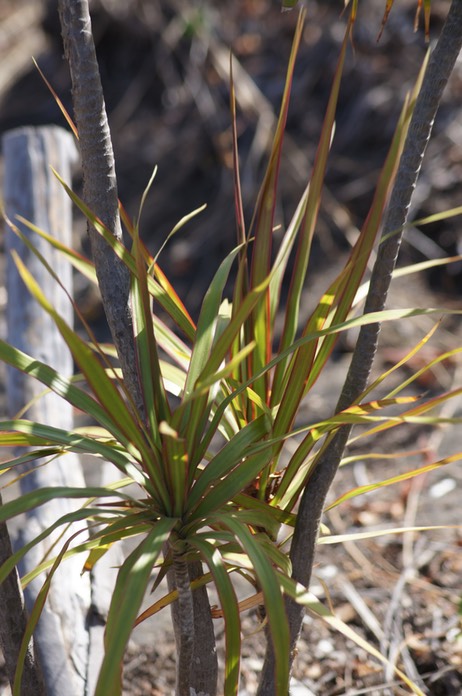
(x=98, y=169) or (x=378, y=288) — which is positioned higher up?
(x=98, y=169)

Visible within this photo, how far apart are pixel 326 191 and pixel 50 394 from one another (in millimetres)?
2208

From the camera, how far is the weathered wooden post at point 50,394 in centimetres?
130

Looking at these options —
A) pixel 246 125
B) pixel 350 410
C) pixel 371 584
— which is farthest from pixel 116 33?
pixel 350 410

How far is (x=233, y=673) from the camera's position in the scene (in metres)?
0.83

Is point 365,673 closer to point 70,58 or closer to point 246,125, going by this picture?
point 70,58

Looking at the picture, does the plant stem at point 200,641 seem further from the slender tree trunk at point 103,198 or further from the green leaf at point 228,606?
the green leaf at point 228,606

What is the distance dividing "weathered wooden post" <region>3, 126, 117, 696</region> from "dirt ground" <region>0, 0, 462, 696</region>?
0.21m

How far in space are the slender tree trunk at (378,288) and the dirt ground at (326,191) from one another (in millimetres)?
476

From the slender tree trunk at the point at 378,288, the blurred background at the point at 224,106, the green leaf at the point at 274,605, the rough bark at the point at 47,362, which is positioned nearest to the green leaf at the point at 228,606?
the green leaf at the point at 274,605

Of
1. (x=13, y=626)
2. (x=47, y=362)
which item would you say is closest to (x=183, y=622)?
(x=13, y=626)

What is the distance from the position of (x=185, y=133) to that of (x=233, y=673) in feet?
12.0

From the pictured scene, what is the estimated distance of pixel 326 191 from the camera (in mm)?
3547

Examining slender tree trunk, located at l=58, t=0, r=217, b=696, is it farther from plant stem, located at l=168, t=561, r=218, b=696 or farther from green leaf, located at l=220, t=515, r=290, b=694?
green leaf, located at l=220, t=515, r=290, b=694

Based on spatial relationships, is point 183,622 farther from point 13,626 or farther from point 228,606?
point 13,626
